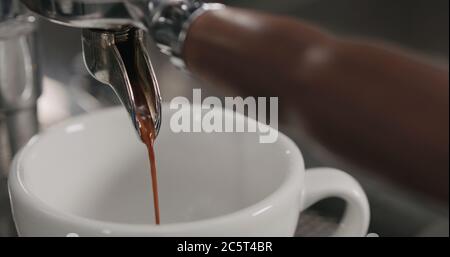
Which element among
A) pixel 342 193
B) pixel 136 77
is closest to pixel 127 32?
pixel 136 77

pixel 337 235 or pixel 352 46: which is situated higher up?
pixel 352 46

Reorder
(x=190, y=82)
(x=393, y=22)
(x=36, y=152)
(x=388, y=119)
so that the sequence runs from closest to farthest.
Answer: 1. (x=388, y=119)
2. (x=36, y=152)
3. (x=190, y=82)
4. (x=393, y=22)

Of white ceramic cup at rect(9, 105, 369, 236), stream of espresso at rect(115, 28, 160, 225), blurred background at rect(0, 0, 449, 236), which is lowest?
blurred background at rect(0, 0, 449, 236)

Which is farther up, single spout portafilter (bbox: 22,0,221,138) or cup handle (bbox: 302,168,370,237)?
single spout portafilter (bbox: 22,0,221,138)

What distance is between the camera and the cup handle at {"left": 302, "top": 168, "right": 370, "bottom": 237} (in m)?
0.28

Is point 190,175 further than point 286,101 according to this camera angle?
Yes

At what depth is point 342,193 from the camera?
0.92ft

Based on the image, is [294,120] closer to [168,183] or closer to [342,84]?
[342,84]

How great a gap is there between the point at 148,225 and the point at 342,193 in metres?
0.09

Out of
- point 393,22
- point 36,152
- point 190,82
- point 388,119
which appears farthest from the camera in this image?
point 393,22

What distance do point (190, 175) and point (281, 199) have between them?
80 millimetres

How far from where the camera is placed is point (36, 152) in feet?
0.92

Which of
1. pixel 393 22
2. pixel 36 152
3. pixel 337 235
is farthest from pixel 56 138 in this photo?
pixel 393 22

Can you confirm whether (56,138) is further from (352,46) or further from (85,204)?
(352,46)
